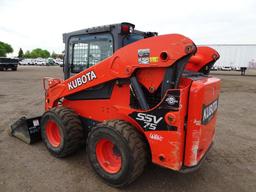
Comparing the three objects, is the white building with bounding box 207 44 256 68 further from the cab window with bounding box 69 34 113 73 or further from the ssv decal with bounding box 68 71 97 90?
the ssv decal with bounding box 68 71 97 90

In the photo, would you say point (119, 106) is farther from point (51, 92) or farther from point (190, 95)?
point (51, 92)

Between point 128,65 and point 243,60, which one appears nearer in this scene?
point 128,65

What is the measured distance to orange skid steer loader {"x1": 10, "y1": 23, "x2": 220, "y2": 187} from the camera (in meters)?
2.46

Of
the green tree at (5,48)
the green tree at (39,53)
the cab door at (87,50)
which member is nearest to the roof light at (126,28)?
the cab door at (87,50)

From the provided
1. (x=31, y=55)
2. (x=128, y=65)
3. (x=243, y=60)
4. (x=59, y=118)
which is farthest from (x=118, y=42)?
(x=31, y=55)

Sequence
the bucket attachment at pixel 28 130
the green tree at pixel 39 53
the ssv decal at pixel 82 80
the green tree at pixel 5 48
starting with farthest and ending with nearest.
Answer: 1. the green tree at pixel 39 53
2. the green tree at pixel 5 48
3. the bucket attachment at pixel 28 130
4. the ssv decal at pixel 82 80

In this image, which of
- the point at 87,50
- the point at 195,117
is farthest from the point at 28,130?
the point at 195,117

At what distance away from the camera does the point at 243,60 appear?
29.2 meters

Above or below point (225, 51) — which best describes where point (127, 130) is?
below

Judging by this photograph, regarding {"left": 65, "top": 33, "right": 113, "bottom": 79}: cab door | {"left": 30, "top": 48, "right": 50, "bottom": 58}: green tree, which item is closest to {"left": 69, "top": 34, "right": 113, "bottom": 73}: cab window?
{"left": 65, "top": 33, "right": 113, "bottom": 79}: cab door

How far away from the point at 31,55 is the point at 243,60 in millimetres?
122641

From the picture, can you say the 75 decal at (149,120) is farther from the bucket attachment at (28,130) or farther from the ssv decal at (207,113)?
the bucket attachment at (28,130)

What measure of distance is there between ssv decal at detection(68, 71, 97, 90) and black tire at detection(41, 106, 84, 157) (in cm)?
44

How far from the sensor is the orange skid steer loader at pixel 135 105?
246 centimetres
